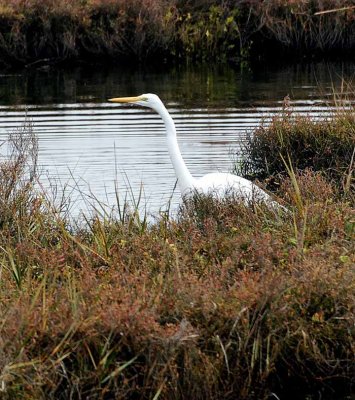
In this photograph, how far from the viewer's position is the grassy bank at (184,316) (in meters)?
5.03

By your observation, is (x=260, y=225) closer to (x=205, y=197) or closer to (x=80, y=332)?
(x=205, y=197)

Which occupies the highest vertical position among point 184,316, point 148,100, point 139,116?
point 148,100

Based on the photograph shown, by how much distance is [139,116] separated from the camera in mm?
15758

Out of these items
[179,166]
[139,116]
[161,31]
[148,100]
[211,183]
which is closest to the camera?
[211,183]

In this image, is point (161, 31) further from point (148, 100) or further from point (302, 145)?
point (148, 100)

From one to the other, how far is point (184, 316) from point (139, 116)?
1063 centimetres

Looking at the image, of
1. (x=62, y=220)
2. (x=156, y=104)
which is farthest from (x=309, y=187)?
(x=156, y=104)

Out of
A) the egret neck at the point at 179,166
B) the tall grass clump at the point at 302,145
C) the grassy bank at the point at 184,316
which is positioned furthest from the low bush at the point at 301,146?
the grassy bank at the point at 184,316

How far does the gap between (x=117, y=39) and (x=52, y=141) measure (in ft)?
25.8

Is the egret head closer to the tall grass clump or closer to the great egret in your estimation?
the great egret

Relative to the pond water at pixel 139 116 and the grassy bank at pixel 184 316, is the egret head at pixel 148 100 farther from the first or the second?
the grassy bank at pixel 184 316

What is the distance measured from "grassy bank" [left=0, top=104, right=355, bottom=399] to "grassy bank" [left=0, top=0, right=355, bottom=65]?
15108 mm

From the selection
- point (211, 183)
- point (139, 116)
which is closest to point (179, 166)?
point (211, 183)

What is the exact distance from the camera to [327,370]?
5.46 metres
